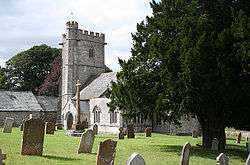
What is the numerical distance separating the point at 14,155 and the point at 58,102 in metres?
42.4

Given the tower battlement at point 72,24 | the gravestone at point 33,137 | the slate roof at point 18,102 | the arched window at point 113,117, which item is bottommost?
the gravestone at point 33,137

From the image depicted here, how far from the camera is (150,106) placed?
69.1 feet

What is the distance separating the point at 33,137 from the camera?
15227mm

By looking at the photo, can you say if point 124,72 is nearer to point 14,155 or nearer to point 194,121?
point 14,155

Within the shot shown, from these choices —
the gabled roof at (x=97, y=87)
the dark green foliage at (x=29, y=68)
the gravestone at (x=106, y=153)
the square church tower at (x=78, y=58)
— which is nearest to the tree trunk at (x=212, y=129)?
the gravestone at (x=106, y=153)

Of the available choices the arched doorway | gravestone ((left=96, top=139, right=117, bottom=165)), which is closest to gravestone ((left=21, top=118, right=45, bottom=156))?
gravestone ((left=96, top=139, right=117, bottom=165))

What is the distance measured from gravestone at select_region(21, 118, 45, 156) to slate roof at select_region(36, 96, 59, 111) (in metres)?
40.0

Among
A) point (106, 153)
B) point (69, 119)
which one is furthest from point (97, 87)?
point (106, 153)

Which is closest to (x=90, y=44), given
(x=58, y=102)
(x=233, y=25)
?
(x=58, y=102)

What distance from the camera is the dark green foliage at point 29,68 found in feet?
225

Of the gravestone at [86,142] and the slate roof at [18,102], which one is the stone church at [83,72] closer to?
the slate roof at [18,102]

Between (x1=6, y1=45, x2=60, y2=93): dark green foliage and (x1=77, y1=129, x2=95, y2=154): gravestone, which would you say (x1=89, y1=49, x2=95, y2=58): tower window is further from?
(x1=77, y1=129, x2=95, y2=154): gravestone

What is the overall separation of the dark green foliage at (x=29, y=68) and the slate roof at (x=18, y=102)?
594 inches

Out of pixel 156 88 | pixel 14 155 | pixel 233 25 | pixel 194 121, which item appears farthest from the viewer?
pixel 194 121
